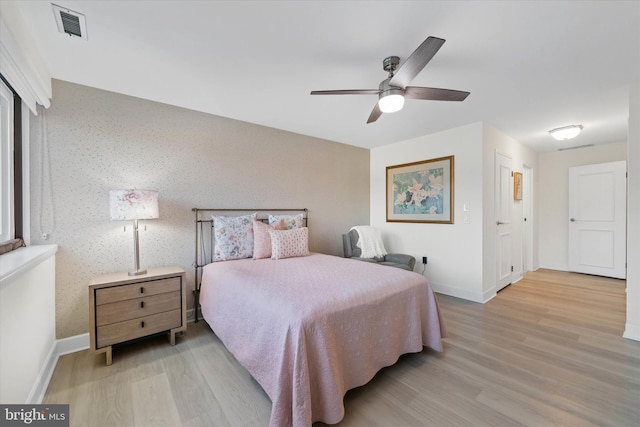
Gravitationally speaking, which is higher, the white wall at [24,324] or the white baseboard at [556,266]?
the white wall at [24,324]

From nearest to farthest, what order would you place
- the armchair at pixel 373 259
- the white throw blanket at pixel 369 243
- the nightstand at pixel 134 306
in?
1. the nightstand at pixel 134 306
2. the armchair at pixel 373 259
3. the white throw blanket at pixel 369 243

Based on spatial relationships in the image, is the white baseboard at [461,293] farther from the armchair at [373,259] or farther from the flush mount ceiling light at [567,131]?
the flush mount ceiling light at [567,131]

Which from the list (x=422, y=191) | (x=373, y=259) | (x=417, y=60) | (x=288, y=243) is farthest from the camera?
(x=422, y=191)

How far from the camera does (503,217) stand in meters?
3.79


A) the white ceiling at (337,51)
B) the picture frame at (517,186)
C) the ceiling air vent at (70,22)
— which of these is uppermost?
the ceiling air vent at (70,22)

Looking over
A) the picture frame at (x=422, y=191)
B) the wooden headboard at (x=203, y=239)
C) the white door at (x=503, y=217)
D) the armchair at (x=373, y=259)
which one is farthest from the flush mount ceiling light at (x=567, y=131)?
the wooden headboard at (x=203, y=239)

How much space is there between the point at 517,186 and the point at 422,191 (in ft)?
5.72

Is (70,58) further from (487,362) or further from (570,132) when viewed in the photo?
(570,132)

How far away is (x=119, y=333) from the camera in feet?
6.73

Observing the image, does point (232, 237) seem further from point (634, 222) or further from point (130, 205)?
point (634, 222)

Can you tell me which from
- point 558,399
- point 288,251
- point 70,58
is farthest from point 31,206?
point 558,399

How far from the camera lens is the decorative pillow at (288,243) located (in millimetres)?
2904

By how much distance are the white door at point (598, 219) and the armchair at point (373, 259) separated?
147 inches

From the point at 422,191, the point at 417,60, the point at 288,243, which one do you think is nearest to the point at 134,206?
the point at 288,243
